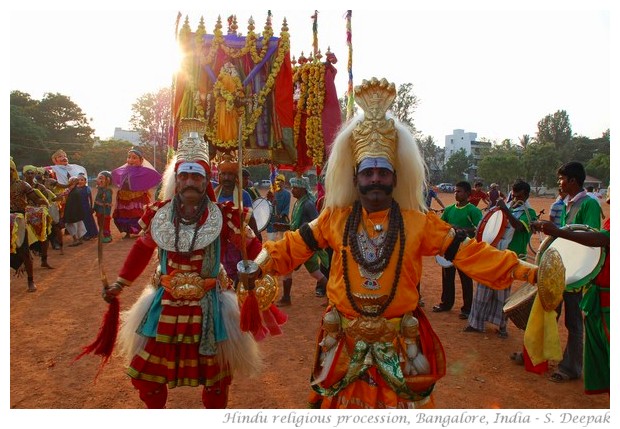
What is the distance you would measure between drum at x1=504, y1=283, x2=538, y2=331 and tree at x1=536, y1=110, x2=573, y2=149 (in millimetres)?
78493

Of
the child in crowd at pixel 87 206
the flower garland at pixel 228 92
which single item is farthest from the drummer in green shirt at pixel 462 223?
the child in crowd at pixel 87 206

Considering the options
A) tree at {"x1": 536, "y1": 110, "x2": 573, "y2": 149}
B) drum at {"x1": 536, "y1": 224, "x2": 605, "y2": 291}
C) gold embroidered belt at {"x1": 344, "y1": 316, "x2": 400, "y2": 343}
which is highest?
tree at {"x1": 536, "y1": 110, "x2": 573, "y2": 149}

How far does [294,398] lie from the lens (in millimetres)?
4484

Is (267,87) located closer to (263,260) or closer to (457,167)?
(263,260)

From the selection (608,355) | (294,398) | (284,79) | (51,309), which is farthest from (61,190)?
(608,355)

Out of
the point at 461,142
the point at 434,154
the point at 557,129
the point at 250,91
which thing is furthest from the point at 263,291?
the point at 461,142

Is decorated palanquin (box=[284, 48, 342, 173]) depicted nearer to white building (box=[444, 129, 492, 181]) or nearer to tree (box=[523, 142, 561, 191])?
tree (box=[523, 142, 561, 191])

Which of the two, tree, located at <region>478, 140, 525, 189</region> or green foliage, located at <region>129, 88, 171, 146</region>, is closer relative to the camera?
green foliage, located at <region>129, 88, 171, 146</region>

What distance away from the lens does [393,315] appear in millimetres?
2871

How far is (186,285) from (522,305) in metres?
2.47

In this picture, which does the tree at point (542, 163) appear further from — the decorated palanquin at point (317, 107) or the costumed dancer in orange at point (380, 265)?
the costumed dancer in orange at point (380, 265)

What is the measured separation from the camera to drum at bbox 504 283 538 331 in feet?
9.41

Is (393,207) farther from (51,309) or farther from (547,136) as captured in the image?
(547,136)

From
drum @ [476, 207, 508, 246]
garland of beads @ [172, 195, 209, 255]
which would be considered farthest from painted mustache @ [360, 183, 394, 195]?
drum @ [476, 207, 508, 246]
